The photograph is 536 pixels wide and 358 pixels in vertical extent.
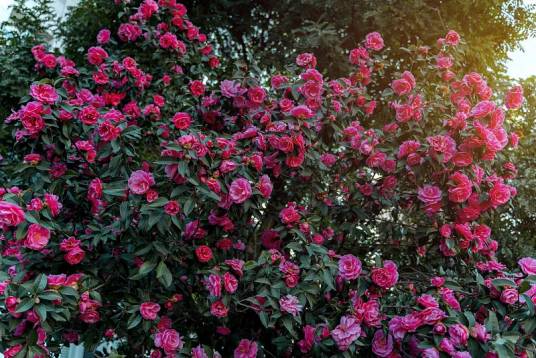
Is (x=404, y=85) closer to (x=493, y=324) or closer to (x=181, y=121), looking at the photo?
(x=181, y=121)

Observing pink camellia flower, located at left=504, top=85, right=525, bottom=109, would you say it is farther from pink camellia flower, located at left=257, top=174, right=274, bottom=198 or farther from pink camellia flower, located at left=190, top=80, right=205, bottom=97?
pink camellia flower, located at left=190, top=80, right=205, bottom=97

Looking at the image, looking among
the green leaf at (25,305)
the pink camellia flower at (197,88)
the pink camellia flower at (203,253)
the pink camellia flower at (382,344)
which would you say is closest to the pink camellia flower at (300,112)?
the pink camellia flower at (203,253)

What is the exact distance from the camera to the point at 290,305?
194 cm

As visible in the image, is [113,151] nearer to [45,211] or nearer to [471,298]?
[45,211]

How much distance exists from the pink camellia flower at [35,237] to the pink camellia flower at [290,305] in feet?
3.02

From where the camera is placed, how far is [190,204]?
187cm

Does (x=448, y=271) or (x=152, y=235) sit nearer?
(x=152, y=235)

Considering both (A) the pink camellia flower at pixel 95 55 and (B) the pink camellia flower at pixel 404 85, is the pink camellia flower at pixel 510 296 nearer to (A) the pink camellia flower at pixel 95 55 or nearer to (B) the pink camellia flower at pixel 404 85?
(B) the pink camellia flower at pixel 404 85

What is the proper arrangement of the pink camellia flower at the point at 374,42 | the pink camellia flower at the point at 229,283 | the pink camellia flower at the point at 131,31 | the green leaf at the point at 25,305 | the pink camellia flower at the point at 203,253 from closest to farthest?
the green leaf at the point at 25,305 < the pink camellia flower at the point at 229,283 < the pink camellia flower at the point at 203,253 < the pink camellia flower at the point at 374,42 < the pink camellia flower at the point at 131,31

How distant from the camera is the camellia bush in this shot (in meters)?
1.82

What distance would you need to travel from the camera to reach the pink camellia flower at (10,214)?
5.54 ft

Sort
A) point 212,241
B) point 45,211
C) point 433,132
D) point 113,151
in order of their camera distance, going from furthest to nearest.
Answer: point 433,132 → point 212,241 → point 113,151 → point 45,211

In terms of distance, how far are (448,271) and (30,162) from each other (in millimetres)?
1943

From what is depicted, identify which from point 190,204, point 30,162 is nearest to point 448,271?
point 190,204
